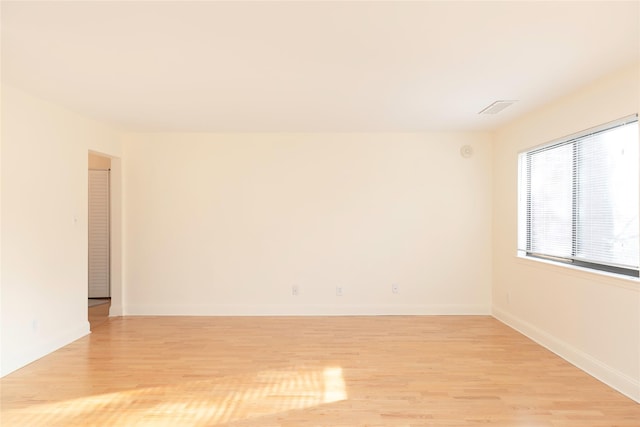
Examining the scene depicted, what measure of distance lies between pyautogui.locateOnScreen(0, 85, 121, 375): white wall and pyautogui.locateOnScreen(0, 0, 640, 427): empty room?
25 millimetres

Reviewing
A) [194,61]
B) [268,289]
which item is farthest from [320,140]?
[194,61]

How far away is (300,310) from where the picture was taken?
5746 millimetres

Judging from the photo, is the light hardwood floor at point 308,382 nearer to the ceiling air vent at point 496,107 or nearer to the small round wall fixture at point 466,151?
the small round wall fixture at point 466,151

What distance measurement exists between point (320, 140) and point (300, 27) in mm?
3322

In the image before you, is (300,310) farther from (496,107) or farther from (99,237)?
(99,237)

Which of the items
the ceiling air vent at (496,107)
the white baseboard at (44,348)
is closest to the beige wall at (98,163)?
the white baseboard at (44,348)

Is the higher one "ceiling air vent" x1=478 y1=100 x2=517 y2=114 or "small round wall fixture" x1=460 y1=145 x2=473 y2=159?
"ceiling air vent" x1=478 y1=100 x2=517 y2=114

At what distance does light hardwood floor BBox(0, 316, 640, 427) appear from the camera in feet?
9.13

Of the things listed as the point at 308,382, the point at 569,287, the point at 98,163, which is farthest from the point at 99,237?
the point at 569,287

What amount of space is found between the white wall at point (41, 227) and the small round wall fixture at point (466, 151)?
15.9 ft

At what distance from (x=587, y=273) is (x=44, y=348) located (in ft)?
17.1

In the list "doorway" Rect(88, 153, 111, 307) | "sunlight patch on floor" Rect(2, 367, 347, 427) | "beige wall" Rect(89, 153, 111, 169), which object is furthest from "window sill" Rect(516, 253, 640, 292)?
"beige wall" Rect(89, 153, 111, 169)

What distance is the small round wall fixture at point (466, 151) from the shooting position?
5.71 meters

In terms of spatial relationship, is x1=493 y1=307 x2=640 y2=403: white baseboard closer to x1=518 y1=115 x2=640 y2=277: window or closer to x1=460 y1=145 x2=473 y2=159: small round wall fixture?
x1=518 y1=115 x2=640 y2=277: window
